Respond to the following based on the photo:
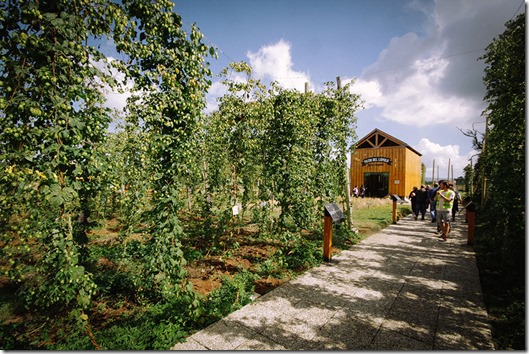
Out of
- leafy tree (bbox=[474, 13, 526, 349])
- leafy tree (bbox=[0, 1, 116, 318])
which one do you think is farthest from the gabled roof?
leafy tree (bbox=[0, 1, 116, 318])

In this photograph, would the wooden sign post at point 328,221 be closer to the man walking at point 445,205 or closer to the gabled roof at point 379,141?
the man walking at point 445,205

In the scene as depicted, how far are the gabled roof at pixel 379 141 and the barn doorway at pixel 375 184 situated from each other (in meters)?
2.70

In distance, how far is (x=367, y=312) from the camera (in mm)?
3627

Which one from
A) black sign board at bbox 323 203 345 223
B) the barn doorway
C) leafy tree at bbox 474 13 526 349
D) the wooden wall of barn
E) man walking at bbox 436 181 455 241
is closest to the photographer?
leafy tree at bbox 474 13 526 349

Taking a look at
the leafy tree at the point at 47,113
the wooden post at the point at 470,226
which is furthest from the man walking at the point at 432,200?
the leafy tree at the point at 47,113

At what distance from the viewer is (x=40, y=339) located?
308 centimetres

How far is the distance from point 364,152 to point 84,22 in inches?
930

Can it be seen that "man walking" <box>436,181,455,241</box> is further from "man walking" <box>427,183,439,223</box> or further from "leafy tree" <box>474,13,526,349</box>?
"man walking" <box>427,183,439,223</box>

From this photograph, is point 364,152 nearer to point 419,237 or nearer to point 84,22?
point 419,237

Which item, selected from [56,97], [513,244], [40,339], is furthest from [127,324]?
[513,244]

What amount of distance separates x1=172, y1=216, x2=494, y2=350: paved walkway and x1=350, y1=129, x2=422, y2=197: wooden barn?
52.5ft

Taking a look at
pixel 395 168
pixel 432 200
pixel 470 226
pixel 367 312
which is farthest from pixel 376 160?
pixel 367 312

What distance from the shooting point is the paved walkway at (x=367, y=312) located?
2959 mm

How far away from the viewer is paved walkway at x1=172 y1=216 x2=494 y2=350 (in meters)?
2.96
